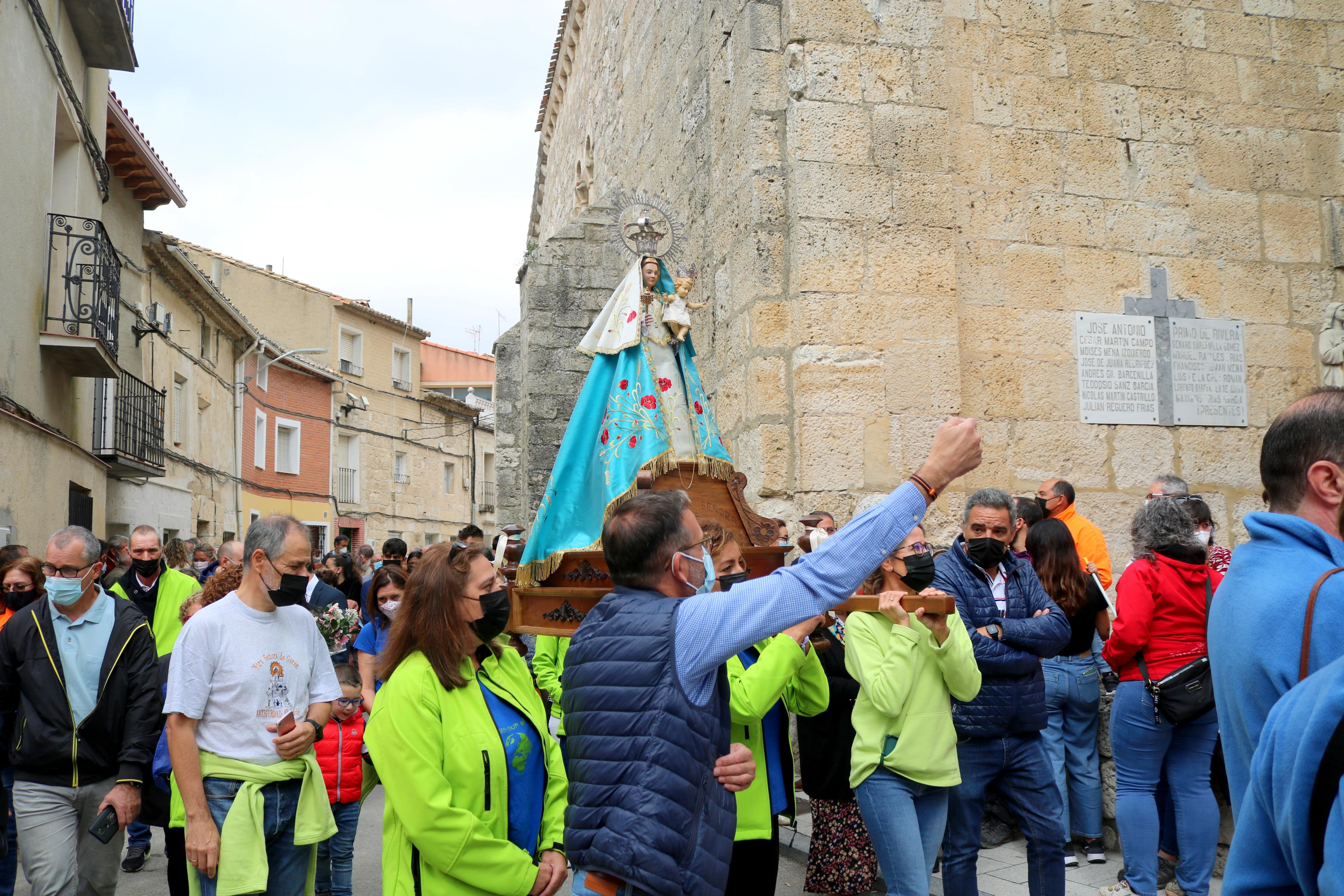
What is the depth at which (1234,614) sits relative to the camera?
1742mm

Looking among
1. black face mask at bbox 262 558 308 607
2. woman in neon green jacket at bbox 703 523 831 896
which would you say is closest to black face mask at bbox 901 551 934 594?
woman in neon green jacket at bbox 703 523 831 896

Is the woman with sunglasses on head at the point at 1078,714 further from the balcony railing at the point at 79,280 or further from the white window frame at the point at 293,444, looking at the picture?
the white window frame at the point at 293,444

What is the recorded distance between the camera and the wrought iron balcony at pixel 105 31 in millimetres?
11109

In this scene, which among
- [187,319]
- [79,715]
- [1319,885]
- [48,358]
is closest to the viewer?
[1319,885]

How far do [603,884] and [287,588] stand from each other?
156 centimetres

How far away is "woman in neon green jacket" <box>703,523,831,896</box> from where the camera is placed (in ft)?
9.70

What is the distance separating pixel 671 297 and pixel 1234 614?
358 centimetres

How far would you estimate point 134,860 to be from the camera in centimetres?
552

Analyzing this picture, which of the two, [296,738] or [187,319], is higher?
[187,319]

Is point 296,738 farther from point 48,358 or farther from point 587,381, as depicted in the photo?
point 48,358

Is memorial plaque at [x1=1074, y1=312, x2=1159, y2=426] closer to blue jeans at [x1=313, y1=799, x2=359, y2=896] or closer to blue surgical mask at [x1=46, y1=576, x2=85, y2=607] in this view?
blue jeans at [x1=313, y1=799, x2=359, y2=896]

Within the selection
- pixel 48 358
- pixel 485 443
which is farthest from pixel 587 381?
pixel 485 443

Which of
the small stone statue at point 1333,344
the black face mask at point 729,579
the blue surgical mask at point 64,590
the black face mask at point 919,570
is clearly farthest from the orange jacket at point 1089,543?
the blue surgical mask at point 64,590

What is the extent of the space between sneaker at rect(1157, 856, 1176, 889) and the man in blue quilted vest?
3.02m
